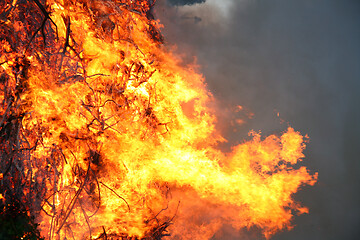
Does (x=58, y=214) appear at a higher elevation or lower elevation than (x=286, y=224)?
lower

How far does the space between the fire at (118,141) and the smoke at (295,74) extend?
9.5 inches

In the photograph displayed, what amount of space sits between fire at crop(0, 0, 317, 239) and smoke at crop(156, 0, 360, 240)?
0.24 meters

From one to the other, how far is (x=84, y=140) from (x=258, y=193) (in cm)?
259

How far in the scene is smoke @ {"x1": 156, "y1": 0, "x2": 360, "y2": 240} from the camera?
3.51 m

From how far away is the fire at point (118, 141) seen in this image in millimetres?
2846

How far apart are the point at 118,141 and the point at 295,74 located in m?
2.76

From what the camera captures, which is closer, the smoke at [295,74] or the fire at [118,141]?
the fire at [118,141]

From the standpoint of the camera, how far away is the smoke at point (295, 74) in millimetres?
3512

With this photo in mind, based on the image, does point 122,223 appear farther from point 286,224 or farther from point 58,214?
point 286,224

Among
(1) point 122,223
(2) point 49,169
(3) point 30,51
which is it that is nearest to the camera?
(3) point 30,51

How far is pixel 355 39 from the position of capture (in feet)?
11.6

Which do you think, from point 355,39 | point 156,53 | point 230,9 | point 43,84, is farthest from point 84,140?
point 355,39

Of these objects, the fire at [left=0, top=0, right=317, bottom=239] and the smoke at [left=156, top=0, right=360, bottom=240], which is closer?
the fire at [left=0, top=0, right=317, bottom=239]

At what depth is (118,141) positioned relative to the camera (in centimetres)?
329
